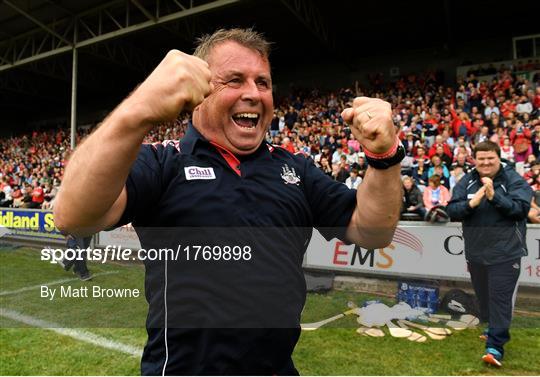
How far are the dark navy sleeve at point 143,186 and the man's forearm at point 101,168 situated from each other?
4.5 inches

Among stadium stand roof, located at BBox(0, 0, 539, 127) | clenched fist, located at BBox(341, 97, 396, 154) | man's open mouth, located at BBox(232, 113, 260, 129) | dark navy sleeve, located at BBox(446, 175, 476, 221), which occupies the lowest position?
dark navy sleeve, located at BBox(446, 175, 476, 221)

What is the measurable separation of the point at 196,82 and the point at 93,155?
1.06 ft

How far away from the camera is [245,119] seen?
1565 mm

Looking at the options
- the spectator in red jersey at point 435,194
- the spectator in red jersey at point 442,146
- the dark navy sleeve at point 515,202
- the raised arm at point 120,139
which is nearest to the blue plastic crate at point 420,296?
the dark navy sleeve at point 515,202

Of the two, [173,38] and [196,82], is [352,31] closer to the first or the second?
[173,38]

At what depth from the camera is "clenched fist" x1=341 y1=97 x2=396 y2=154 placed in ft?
4.27

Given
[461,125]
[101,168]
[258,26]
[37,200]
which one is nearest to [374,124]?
[101,168]

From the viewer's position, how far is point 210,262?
135 cm

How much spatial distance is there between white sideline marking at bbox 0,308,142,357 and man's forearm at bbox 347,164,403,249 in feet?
11.0

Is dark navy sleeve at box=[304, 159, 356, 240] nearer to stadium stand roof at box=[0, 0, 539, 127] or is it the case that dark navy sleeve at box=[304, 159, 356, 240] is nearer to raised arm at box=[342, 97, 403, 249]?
raised arm at box=[342, 97, 403, 249]

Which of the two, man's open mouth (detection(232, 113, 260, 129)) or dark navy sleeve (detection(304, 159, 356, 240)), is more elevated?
man's open mouth (detection(232, 113, 260, 129))

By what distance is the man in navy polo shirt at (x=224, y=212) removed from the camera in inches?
46.9

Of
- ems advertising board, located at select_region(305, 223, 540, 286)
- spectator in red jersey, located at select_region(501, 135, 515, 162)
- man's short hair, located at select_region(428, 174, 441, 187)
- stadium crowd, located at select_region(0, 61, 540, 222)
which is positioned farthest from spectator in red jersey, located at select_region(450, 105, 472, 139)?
ems advertising board, located at select_region(305, 223, 540, 286)

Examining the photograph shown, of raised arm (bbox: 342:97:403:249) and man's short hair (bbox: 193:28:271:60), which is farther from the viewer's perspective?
man's short hair (bbox: 193:28:271:60)
